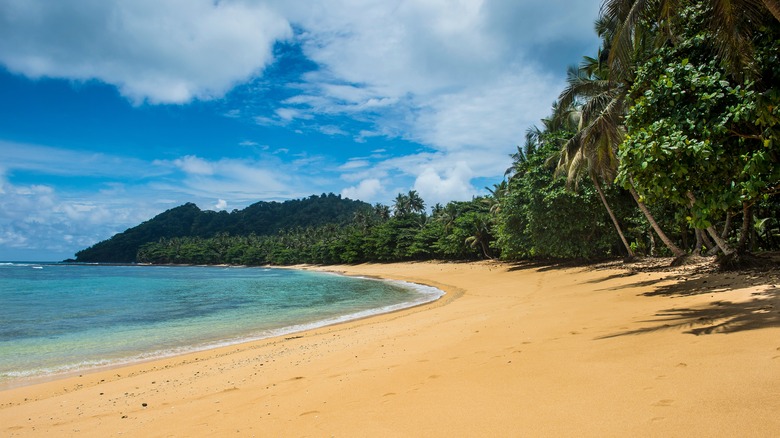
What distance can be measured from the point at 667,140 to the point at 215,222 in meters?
177

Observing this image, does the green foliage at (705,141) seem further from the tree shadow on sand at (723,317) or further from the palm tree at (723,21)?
the tree shadow on sand at (723,317)

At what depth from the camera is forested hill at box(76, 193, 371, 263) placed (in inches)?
6280

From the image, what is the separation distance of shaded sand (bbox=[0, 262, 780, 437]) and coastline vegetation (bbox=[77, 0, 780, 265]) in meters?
2.42

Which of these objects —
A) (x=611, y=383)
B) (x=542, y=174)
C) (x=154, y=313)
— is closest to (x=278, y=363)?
(x=611, y=383)

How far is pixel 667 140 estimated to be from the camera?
750cm

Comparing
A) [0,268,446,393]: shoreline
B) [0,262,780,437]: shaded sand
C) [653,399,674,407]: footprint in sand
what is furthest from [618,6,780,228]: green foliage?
[0,268,446,393]: shoreline

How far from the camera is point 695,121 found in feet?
25.4

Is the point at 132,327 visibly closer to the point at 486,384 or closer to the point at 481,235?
the point at 486,384

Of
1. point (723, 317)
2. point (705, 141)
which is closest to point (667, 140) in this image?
point (705, 141)

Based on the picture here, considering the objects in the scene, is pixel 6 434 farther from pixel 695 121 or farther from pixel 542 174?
pixel 542 174

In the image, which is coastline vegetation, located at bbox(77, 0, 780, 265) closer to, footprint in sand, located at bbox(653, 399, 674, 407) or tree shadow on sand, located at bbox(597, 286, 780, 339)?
tree shadow on sand, located at bbox(597, 286, 780, 339)

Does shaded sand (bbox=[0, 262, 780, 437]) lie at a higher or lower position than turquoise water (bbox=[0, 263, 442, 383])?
higher

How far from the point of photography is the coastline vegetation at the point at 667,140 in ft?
24.1

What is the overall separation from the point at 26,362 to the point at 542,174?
25.9m
